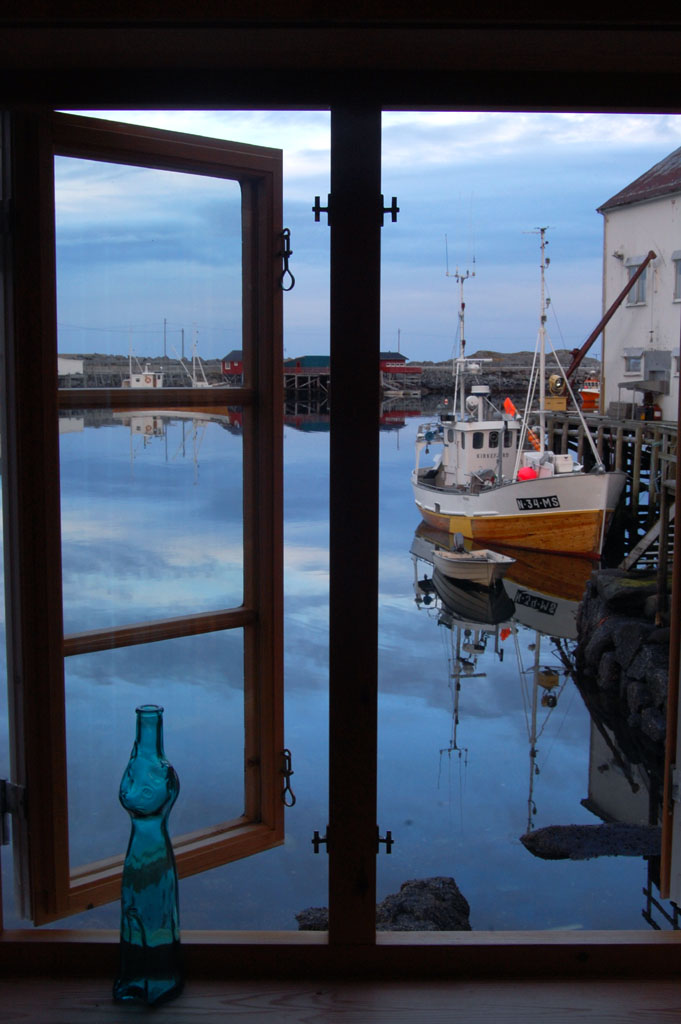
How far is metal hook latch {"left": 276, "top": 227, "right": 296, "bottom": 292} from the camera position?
1359 millimetres

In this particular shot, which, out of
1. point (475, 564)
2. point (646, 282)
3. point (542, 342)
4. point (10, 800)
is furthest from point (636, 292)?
point (10, 800)

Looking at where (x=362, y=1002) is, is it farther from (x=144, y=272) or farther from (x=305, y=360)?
(x=305, y=360)

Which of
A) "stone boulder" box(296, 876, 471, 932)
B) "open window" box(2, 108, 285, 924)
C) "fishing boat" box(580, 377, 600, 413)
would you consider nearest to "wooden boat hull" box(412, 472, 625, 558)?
"fishing boat" box(580, 377, 600, 413)

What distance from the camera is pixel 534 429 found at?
19734 millimetres

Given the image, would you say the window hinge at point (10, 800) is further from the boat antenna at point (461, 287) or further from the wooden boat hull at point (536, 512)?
the boat antenna at point (461, 287)

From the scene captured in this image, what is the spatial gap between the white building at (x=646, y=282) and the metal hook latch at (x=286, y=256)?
14133mm

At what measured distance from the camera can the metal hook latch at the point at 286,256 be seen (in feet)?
4.46

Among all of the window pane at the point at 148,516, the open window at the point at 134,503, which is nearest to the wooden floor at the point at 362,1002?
the open window at the point at 134,503

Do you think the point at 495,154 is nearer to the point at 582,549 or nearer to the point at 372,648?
the point at 582,549

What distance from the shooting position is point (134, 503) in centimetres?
138

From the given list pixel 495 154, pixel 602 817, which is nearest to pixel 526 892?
pixel 602 817

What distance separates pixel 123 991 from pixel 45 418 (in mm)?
702

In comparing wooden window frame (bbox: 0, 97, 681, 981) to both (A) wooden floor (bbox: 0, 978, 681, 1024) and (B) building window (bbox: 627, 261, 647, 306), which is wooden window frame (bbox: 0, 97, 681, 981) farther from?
(B) building window (bbox: 627, 261, 647, 306)

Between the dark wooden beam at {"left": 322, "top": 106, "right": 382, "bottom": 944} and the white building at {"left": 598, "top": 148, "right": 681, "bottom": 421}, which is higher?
the white building at {"left": 598, "top": 148, "right": 681, "bottom": 421}
